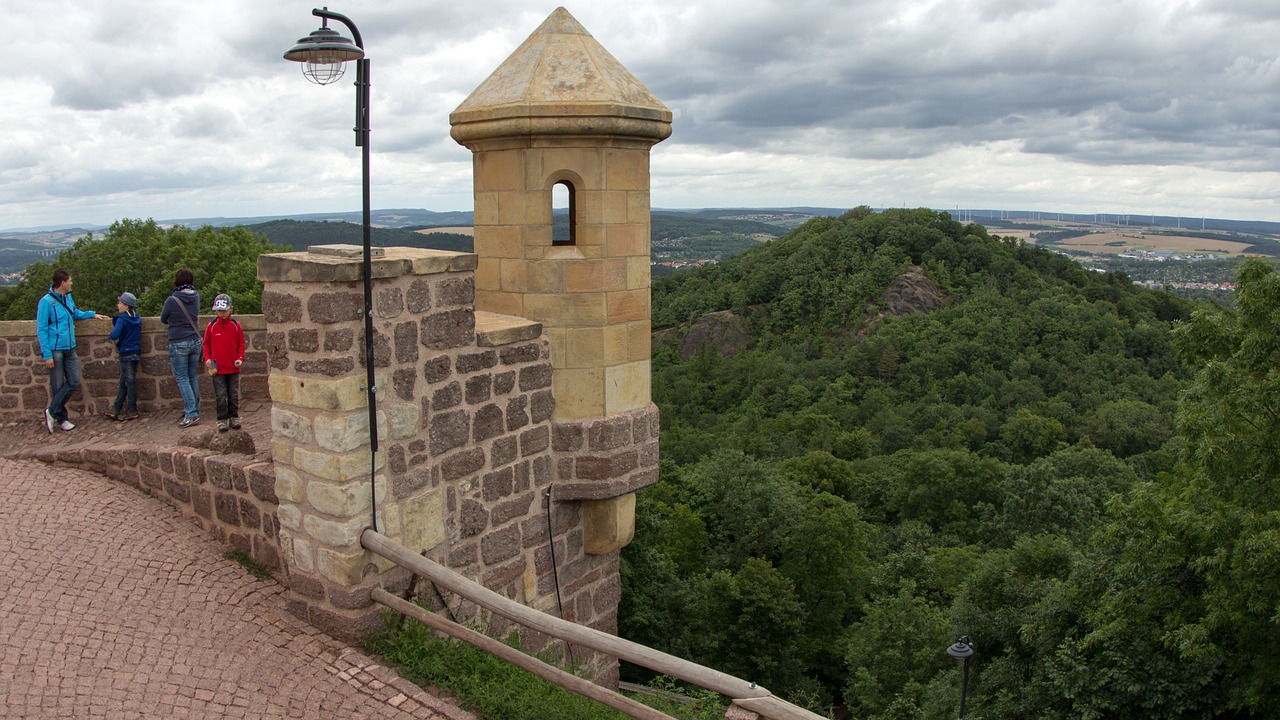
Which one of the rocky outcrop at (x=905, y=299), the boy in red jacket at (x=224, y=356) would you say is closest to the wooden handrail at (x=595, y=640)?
the boy in red jacket at (x=224, y=356)

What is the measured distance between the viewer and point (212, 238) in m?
31.5

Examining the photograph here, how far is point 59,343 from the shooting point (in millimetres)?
8844

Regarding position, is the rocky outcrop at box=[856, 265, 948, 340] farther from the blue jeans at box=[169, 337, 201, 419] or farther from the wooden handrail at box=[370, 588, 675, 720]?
the wooden handrail at box=[370, 588, 675, 720]

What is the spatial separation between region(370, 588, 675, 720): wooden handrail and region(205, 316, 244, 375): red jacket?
3464 millimetres

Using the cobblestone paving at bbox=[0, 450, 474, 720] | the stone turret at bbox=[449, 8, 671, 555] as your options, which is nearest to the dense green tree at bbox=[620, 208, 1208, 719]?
the stone turret at bbox=[449, 8, 671, 555]

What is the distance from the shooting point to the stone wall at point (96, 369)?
925cm

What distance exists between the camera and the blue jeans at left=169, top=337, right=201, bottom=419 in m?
8.88

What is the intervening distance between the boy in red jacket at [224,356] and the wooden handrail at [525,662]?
3.41 metres

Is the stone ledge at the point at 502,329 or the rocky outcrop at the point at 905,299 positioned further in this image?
the rocky outcrop at the point at 905,299

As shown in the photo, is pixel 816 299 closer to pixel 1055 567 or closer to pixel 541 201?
pixel 1055 567

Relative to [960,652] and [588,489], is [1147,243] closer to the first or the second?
[960,652]

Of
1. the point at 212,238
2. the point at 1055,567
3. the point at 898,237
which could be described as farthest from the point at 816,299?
the point at 1055,567

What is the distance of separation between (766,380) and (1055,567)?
46.2 m

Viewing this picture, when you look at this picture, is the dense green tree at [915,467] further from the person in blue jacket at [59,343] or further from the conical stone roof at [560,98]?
the person in blue jacket at [59,343]
